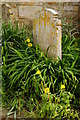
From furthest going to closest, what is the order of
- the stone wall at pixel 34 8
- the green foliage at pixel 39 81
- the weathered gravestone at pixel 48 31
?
the stone wall at pixel 34 8 < the weathered gravestone at pixel 48 31 < the green foliage at pixel 39 81

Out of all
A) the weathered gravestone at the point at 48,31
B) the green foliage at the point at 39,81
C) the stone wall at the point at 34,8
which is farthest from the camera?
the stone wall at the point at 34,8

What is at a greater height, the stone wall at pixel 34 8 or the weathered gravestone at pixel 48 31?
the stone wall at pixel 34 8

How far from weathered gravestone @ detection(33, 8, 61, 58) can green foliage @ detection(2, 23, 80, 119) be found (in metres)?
0.11

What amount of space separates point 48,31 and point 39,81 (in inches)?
30.3

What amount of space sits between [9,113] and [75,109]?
786mm

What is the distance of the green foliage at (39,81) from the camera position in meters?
3.12

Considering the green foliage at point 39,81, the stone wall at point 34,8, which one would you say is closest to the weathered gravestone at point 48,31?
the green foliage at point 39,81

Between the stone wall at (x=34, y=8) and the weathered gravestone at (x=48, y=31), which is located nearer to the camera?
the weathered gravestone at (x=48, y=31)

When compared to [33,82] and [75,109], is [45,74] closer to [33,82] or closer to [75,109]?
[33,82]

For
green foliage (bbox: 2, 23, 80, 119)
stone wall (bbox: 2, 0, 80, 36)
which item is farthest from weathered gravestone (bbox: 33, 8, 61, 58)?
stone wall (bbox: 2, 0, 80, 36)

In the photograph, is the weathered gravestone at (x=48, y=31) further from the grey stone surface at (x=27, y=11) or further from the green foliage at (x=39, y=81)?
the grey stone surface at (x=27, y=11)

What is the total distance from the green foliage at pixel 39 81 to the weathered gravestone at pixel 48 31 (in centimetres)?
11

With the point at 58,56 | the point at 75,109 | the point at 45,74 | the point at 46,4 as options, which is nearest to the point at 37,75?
the point at 45,74

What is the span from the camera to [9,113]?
3.17 meters
